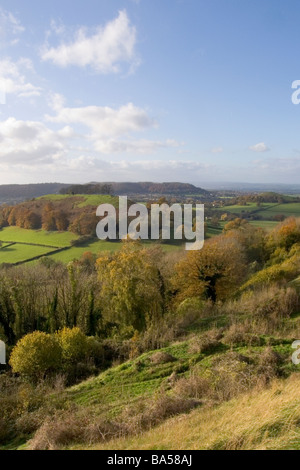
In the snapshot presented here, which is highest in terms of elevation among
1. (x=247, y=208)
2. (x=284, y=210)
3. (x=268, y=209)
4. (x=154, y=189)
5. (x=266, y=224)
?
(x=154, y=189)

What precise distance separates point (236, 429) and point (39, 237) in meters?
67.0

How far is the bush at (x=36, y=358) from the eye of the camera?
13.7 m

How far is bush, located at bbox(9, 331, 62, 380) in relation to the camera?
13.7 metres

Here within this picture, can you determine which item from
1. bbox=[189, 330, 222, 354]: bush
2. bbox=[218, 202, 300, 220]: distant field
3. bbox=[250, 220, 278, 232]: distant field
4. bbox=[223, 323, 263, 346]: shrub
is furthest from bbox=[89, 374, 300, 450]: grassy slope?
bbox=[218, 202, 300, 220]: distant field

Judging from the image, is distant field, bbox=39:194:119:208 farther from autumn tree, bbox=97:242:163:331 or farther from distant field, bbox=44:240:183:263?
autumn tree, bbox=97:242:163:331

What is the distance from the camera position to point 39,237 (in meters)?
66.9

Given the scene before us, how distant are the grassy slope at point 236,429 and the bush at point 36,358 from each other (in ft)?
28.0

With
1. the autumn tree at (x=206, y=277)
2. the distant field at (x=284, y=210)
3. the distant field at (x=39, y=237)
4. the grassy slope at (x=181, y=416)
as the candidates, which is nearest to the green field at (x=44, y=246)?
the distant field at (x=39, y=237)

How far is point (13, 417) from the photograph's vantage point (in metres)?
9.42

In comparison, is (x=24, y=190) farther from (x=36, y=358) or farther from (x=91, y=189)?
(x=36, y=358)

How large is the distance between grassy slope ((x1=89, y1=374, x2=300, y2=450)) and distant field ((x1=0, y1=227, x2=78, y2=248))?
181 ft

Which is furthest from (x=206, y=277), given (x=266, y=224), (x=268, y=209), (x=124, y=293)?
(x=268, y=209)

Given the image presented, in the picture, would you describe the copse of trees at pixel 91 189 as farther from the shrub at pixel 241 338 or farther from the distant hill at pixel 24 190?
the shrub at pixel 241 338
